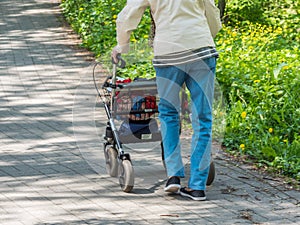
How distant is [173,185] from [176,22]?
4.26ft

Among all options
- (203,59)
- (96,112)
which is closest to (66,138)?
(96,112)

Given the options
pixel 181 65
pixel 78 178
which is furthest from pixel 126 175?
pixel 181 65

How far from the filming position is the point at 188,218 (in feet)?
18.9

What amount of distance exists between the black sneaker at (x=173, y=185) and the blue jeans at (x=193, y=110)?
0.14 feet

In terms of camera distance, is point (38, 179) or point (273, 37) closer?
point (38, 179)

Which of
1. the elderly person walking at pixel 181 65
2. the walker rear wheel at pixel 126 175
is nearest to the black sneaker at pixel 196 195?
the elderly person walking at pixel 181 65

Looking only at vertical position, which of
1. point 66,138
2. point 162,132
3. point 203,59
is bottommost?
point 66,138

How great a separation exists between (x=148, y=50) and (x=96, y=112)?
170 centimetres

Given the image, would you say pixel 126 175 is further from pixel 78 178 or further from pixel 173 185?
pixel 78 178

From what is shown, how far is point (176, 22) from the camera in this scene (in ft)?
19.5

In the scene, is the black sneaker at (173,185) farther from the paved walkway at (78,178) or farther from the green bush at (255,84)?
the green bush at (255,84)

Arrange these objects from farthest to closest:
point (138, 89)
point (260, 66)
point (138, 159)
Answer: point (260, 66) → point (138, 159) → point (138, 89)

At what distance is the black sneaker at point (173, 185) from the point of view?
6207mm

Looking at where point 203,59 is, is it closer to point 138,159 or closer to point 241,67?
point 138,159
